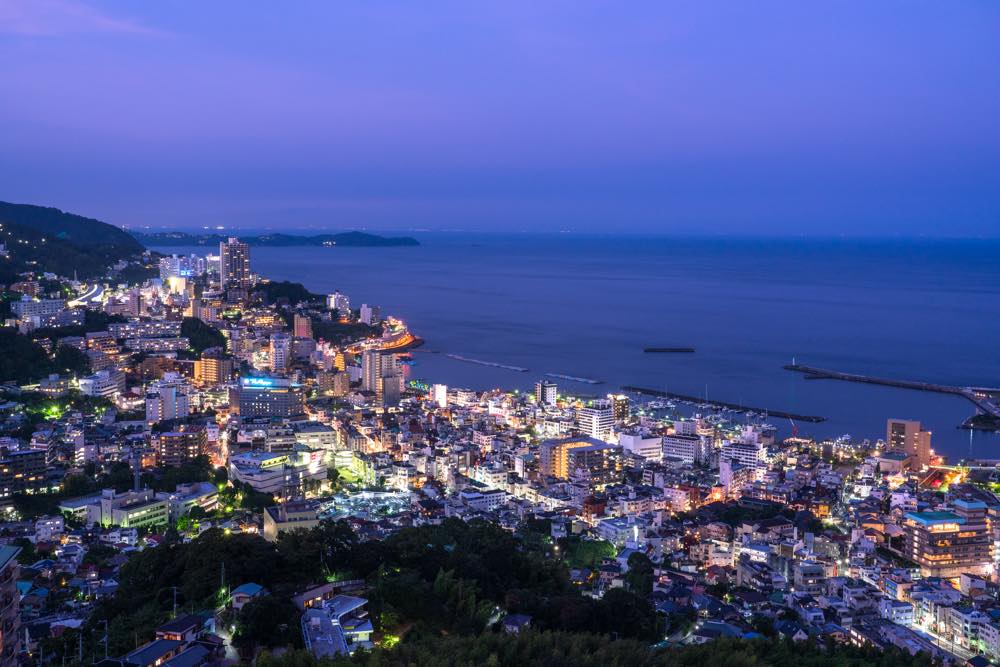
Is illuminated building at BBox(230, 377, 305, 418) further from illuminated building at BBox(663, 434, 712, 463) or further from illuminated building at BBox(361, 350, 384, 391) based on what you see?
illuminated building at BBox(663, 434, 712, 463)

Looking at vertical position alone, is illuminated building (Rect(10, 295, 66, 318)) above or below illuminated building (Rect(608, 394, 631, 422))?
above

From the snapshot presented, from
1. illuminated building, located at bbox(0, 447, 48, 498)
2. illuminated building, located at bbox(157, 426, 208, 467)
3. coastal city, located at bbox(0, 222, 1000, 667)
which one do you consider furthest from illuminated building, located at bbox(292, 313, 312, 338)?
illuminated building, located at bbox(0, 447, 48, 498)

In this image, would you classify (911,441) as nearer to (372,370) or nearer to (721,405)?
(721,405)

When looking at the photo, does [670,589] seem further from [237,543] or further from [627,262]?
[627,262]

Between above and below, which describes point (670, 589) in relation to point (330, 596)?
below

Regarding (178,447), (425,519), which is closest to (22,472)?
(178,447)

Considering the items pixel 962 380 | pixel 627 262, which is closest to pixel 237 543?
pixel 962 380

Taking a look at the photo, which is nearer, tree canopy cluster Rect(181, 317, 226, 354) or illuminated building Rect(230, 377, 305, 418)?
illuminated building Rect(230, 377, 305, 418)

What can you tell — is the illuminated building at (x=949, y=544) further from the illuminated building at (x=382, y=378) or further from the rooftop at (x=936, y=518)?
the illuminated building at (x=382, y=378)
